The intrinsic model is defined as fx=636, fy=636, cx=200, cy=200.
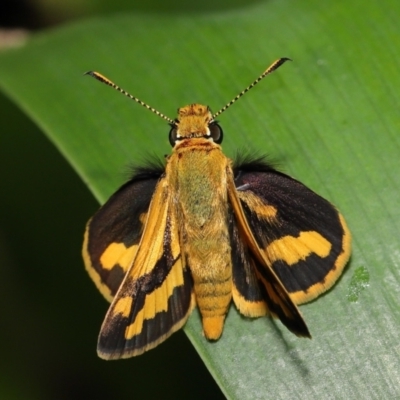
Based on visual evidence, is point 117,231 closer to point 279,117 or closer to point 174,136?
point 174,136

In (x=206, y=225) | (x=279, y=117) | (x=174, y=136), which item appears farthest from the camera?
(x=279, y=117)

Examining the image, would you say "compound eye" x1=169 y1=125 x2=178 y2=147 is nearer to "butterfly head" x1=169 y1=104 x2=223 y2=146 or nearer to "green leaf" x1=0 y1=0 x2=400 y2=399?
"butterfly head" x1=169 y1=104 x2=223 y2=146

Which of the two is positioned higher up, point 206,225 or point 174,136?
point 174,136

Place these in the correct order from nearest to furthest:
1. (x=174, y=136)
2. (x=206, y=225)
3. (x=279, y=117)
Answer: (x=206, y=225) → (x=174, y=136) → (x=279, y=117)

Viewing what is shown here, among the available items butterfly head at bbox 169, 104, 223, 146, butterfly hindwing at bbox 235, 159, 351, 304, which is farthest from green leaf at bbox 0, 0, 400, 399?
butterfly head at bbox 169, 104, 223, 146

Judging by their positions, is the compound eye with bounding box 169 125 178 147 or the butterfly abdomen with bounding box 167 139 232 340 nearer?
the butterfly abdomen with bounding box 167 139 232 340

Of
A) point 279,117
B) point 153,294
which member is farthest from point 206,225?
point 279,117

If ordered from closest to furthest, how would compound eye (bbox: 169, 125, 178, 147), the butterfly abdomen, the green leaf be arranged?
the green leaf → the butterfly abdomen → compound eye (bbox: 169, 125, 178, 147)
